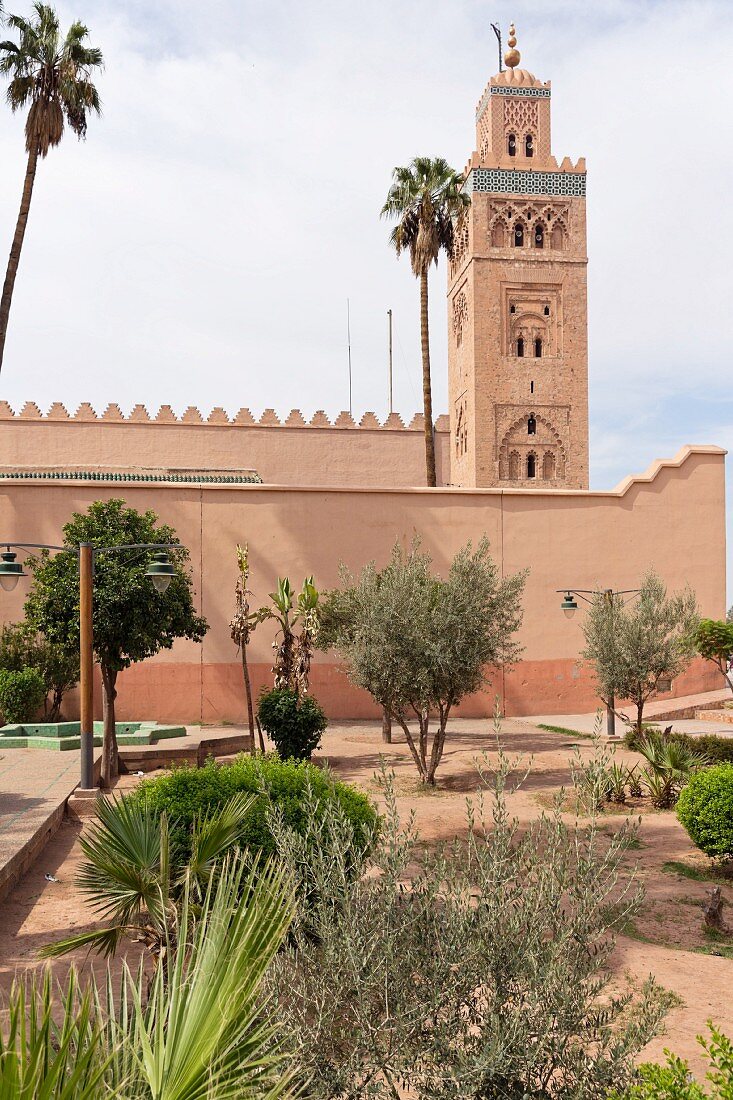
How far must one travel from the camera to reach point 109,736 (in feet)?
46.7

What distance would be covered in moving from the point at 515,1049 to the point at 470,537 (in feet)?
66.3

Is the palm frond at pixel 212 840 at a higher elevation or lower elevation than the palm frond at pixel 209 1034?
lower

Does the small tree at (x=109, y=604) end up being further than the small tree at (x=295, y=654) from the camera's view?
No

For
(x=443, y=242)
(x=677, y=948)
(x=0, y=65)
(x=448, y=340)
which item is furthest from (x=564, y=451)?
(x=677, y=948)

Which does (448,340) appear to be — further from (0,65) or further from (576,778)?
(576,778)

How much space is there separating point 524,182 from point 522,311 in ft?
19.5

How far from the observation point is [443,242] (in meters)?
31.4

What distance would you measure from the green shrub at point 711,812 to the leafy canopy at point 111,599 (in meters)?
8.18

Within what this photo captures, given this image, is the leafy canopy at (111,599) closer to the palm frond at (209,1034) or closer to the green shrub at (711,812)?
the green shrub at (711,812)

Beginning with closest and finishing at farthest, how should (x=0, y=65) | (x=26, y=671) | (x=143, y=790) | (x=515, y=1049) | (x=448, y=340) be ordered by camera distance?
(x=515, y=1049) < (x=143, y=790) < (x=26, y=671) < (x=0, y=65) < (x=448, y=340)

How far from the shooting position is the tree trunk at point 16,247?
21.7 meters

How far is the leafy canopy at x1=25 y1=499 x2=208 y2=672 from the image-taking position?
1385 cm

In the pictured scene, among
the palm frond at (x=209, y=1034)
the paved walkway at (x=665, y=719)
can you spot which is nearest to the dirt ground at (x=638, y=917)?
the palm frond at (x=209, y=1034)

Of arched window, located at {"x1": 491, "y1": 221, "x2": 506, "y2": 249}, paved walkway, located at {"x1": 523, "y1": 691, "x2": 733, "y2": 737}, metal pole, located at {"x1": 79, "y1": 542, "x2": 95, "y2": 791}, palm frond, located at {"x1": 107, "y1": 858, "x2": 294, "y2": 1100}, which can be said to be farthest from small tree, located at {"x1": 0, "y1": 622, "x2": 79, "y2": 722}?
arched window, located at {"x1": 491, "y1": 221, "x2": 506, "y2": 249}
